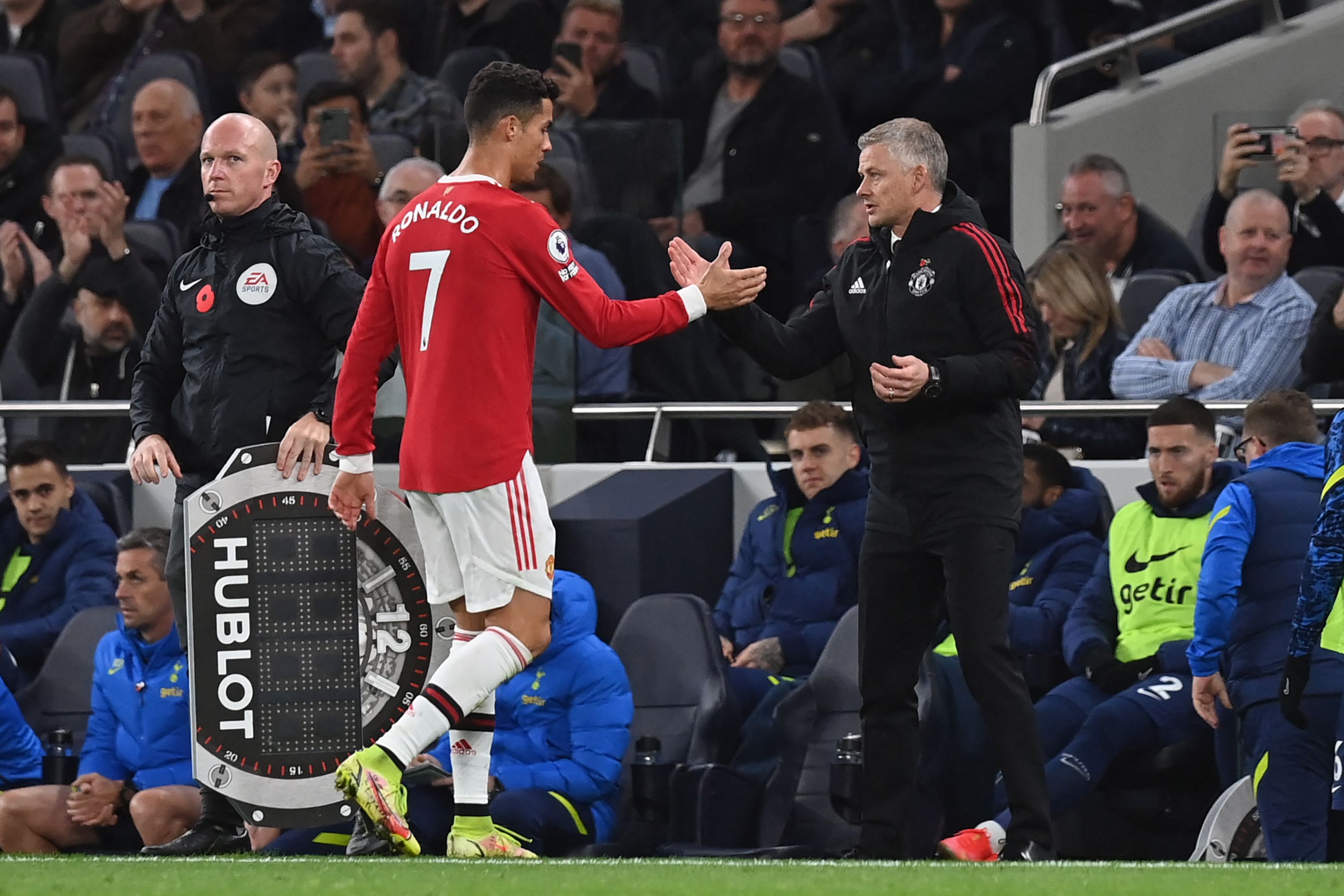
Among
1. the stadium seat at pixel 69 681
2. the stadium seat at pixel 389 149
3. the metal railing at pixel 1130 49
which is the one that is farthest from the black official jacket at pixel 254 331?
the metal railing at pixel 1130 49

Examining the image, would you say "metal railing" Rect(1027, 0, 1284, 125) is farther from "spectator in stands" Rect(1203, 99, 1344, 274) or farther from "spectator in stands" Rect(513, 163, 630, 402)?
"spectator in stands" Rect(513, 163, 630, 402)

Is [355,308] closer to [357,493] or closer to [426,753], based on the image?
[357,493]

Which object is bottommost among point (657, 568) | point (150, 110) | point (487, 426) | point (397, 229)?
point (657, 568)

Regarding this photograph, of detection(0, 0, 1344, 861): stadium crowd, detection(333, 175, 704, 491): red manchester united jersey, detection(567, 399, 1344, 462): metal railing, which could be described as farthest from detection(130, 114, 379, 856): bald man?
detection(567, 399, 1344, 462): metal railing

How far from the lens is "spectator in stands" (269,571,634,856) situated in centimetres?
652

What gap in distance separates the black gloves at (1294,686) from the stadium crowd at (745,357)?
15 cm

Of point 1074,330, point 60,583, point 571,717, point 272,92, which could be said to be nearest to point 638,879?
point 571,717

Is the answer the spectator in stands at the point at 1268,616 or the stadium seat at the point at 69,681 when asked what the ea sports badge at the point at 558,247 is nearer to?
the spectator in stands at the point at 1268,616

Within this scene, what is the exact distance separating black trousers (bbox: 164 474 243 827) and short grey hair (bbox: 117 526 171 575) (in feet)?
4.92

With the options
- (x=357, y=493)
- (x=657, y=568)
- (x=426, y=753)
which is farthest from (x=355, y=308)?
(x=657, y=568)

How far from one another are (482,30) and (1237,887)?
28.0ft

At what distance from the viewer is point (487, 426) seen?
16.3 ft

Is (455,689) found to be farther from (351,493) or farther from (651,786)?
(651,786)

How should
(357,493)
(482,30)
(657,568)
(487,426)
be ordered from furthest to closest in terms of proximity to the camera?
(482,30) → (657,568) → (357,493) → (487,426)
